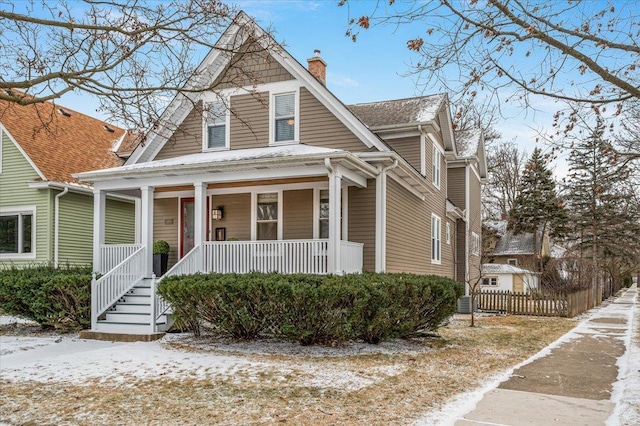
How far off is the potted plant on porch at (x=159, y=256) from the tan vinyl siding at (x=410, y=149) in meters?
7.37

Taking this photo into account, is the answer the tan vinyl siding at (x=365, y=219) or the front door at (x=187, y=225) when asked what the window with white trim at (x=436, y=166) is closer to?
the tan vinyl siding at (x=365, y=219)

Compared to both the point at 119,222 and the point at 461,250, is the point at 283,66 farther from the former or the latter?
the point at 461,250

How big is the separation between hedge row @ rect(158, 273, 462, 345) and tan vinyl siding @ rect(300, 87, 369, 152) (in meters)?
4.33

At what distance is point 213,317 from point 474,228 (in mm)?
17254

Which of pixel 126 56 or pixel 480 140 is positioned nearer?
pixel 126 56

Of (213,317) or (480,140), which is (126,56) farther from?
(480,140)

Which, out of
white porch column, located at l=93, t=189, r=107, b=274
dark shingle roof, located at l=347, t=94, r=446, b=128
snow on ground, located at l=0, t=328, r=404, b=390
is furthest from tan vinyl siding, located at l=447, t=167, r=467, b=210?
snow on ground, located at l=0, t=328, r=404, b=390

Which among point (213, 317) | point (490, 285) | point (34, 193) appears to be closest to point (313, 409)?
point (213, 317)

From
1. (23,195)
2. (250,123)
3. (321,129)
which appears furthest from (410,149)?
→ (23,195)

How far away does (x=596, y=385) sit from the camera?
25.5 feet

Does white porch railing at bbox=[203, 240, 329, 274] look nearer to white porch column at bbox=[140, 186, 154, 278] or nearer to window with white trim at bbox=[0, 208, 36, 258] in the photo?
white porch column at bbox=[140, 186, 154, 278]

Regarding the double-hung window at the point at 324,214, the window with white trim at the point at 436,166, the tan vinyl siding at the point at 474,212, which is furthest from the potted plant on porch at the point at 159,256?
the tan vinyl siding at the point at 474,212

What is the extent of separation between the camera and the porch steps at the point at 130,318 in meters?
11.8

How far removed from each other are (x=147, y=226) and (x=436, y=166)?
1010 centimetres
